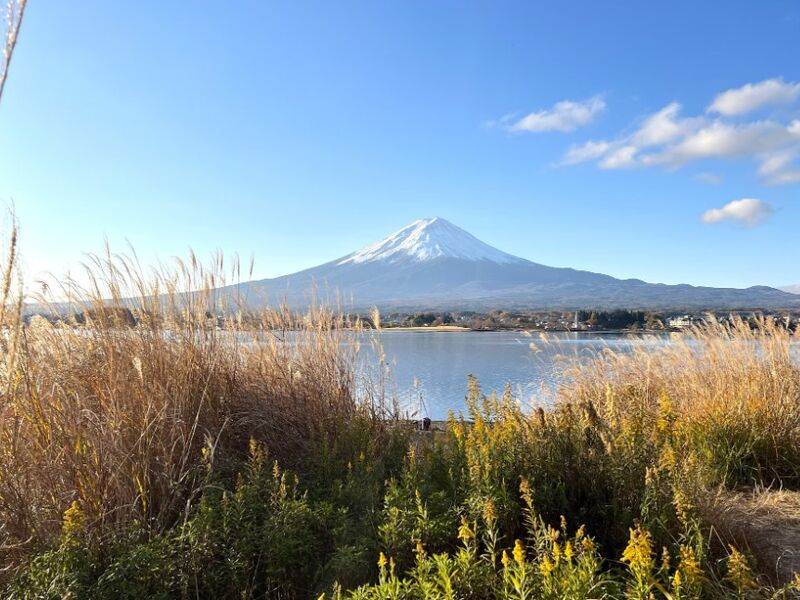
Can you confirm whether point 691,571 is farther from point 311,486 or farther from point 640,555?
point 311,486

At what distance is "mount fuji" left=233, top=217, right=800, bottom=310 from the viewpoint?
67.2 m

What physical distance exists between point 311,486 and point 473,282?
3428 inches

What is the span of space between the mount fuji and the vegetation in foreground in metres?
53.4

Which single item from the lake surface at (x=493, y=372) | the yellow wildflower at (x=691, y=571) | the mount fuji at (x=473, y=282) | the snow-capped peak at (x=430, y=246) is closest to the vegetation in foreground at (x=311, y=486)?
the yellow wildflower at (x=691, y=571)

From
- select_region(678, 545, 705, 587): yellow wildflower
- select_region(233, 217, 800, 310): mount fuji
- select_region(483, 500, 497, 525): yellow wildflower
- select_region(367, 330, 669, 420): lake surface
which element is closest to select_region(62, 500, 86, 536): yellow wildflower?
select_region(483, 500, 497, 525): yellow wildflower

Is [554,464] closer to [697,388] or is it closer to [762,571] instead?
[762,571]

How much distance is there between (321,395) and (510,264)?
99.2 meters

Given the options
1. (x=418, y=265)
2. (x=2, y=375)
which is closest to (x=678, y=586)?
(x=2, y=375)

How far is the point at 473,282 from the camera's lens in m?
89.3

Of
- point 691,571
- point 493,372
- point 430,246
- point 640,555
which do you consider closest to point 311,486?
point 640,555

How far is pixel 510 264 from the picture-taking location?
331 feet

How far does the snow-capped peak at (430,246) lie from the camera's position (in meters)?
94.5

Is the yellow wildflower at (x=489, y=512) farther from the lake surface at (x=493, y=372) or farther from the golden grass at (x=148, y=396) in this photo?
the lake surface at (x=493, y=372)

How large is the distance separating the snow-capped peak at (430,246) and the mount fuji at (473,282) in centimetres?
17
